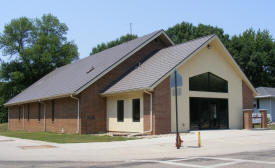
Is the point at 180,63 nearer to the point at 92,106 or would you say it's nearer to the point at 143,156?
the point at 92,106

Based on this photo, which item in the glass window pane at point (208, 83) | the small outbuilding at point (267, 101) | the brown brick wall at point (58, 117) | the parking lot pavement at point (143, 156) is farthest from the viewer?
the small outbuilding at point (267, 101)

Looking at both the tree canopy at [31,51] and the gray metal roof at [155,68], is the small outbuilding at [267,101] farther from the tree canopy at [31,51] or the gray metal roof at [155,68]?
the tree canopy at [31,51]

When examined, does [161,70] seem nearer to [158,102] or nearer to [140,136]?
[158,102]

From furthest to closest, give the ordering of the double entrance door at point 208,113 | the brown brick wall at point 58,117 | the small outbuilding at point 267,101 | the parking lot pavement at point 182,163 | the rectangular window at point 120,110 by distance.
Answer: the small outbuilding at point 267,101
the brown brick wall at point 58,117
the rectangular window at point 120,110
the double entrance door at point 208,113
the parking lot pavement at point 182,163

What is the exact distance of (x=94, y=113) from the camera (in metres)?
23.9

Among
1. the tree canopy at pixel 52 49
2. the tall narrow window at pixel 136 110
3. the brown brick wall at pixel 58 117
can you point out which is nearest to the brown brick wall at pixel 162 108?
the tall narrow window at pixel 136 110

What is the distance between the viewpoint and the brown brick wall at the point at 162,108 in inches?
799

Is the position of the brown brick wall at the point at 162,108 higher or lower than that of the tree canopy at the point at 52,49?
lower

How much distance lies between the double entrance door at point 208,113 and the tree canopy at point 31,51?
3390cm

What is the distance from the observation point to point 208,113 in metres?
23.7

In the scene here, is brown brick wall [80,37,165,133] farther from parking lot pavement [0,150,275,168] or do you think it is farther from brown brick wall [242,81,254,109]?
parking lot pavement [0,150,275,168]

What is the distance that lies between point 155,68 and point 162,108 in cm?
332

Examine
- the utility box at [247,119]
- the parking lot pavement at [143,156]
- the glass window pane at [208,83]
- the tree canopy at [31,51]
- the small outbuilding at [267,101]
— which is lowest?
the parking lot pavement at [143,156]

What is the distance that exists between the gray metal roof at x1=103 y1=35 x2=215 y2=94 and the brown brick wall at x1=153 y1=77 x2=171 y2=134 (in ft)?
2.25
